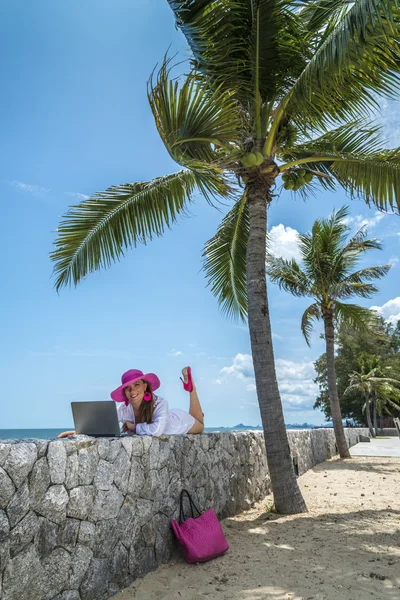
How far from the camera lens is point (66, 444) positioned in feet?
10.7

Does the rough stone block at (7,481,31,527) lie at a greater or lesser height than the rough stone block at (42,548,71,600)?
greater

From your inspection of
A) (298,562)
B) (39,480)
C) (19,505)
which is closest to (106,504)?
(39,480)

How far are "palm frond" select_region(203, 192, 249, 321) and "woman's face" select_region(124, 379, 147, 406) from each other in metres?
4.09

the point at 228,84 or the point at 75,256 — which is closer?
the point at 228,84

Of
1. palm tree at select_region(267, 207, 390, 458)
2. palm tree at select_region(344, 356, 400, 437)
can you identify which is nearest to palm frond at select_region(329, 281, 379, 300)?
palm tree at select_region(267, 207, 390, 458)

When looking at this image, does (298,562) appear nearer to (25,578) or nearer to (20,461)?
(25,578)

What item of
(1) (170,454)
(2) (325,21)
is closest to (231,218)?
(2) (325,21)

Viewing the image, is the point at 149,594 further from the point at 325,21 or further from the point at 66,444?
the point at 325,21

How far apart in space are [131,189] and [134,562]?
16.8 feet

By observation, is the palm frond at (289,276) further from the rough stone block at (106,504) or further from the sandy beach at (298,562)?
the rough stone block at (106,504)

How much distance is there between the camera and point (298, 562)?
4062mm

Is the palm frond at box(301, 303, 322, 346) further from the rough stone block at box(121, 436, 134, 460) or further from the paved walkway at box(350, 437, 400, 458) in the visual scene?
the rough stone block at box(121, 436, 134, 460)

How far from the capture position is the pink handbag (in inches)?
159

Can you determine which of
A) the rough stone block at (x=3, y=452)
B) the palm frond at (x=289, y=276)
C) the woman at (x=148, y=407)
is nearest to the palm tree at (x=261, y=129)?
the woman at (x=148, y=407)
